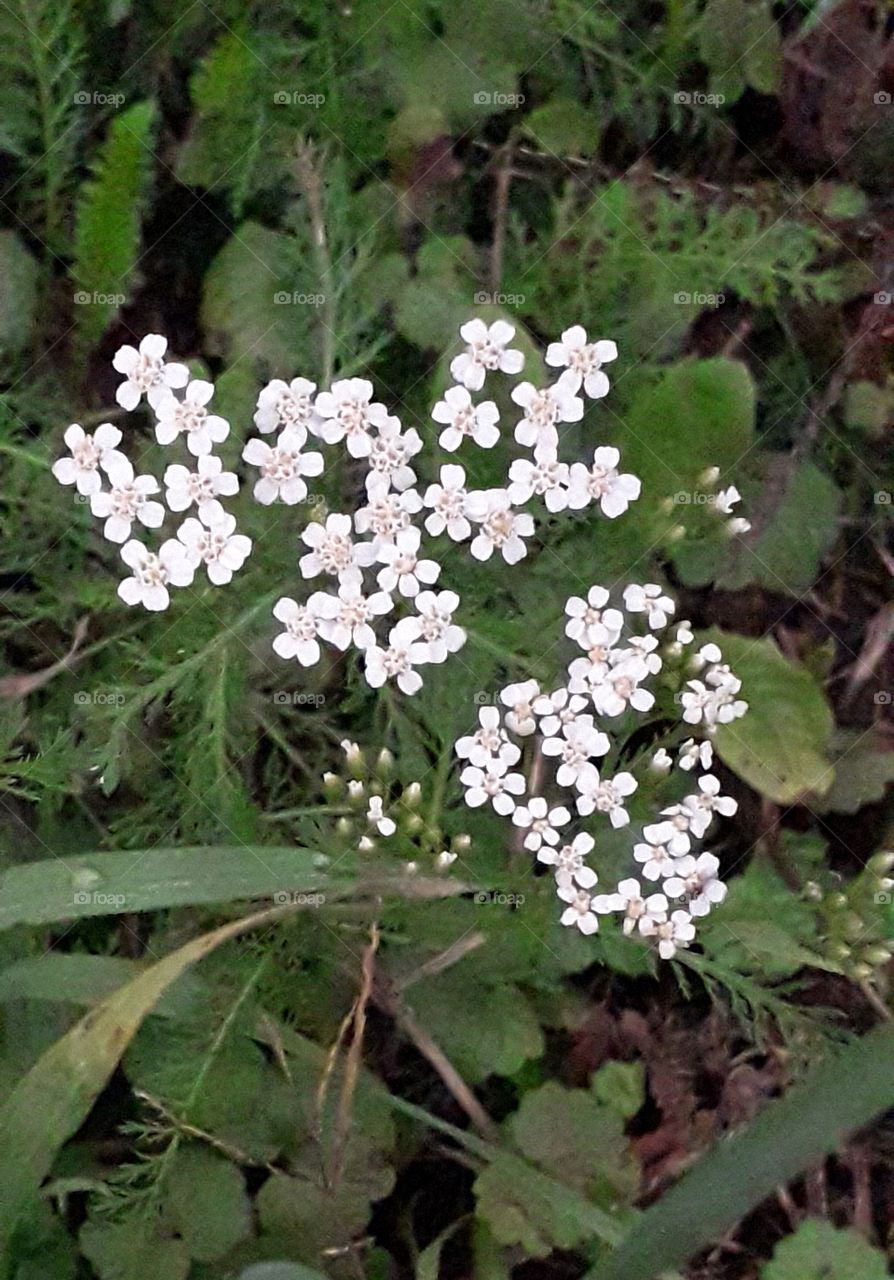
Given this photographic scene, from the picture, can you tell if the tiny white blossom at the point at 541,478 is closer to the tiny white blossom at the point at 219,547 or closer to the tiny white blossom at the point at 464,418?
the tiny white blossom at the point at 464,418

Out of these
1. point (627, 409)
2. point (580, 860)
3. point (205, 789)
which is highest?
point (627, 409)

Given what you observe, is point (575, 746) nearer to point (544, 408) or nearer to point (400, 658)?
point (400, 658)

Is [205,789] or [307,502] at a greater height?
[307,502]

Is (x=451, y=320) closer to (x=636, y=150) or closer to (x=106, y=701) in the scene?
(x=636, y=150)

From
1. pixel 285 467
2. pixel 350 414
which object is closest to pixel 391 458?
pixel 350 414

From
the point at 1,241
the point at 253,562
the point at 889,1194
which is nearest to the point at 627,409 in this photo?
the point at 253,562

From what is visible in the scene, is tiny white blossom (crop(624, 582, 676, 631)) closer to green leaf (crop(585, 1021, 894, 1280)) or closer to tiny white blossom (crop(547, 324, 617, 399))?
tiny white blossom (crop(547, 324, 617, 399))

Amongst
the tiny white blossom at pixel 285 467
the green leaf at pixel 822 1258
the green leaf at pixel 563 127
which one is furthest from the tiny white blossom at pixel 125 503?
the green leaf at pixel 822 1258

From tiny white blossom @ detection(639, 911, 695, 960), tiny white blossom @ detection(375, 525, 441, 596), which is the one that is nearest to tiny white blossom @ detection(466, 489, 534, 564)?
tiny white blossom @ detection(375, 525, 441, 596)
